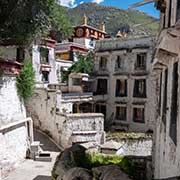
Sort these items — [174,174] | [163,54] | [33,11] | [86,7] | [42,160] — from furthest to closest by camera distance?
[86,7] → [42,160] → [33,11] → [163,54] → [174,174]

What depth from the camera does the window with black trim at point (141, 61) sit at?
1323 inches

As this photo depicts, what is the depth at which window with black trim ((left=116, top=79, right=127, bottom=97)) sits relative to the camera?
34.9 metres

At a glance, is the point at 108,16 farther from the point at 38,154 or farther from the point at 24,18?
the point at 24,18

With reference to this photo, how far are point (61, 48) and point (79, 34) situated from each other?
10603 mm

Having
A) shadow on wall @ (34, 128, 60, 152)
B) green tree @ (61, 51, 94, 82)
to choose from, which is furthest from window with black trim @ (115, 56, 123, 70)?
shadow on wall @ (34, 128, 60, 152)

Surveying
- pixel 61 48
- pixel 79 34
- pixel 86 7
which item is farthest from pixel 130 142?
pixel 86 7

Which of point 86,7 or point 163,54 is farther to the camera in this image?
point 86,7

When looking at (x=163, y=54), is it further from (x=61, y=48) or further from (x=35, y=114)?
(x=61, y=48)

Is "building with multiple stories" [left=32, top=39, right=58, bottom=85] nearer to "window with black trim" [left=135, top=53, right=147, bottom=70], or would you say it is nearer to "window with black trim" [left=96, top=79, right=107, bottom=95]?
"window with black trim" [left=96, top=79, right=107, bottom=95]

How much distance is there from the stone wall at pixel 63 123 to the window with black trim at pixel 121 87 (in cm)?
819

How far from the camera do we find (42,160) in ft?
76.6

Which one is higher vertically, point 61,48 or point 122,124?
point 61,48

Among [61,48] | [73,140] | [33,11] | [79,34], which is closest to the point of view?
[33,11]

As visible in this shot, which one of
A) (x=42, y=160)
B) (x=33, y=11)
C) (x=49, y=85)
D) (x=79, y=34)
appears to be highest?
(x=79, y=34)
